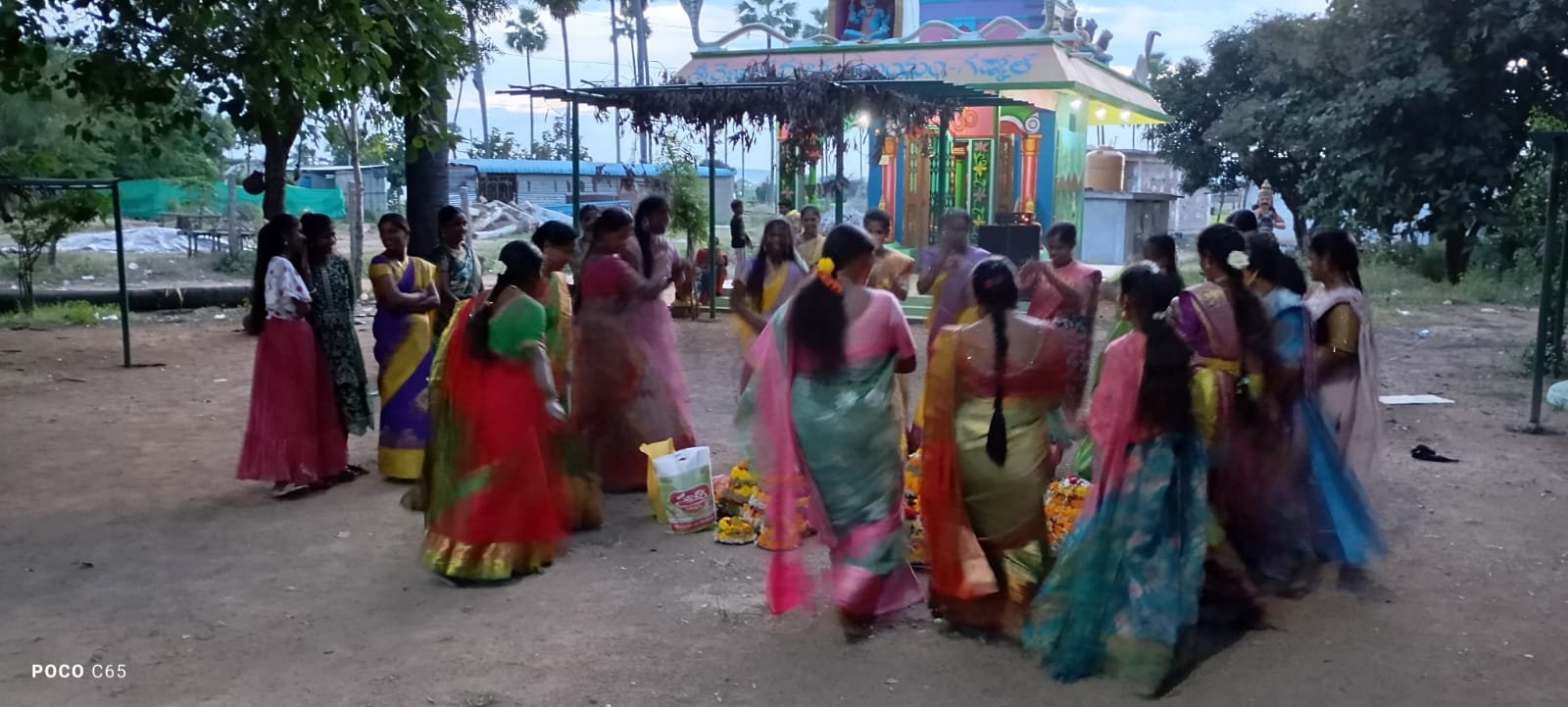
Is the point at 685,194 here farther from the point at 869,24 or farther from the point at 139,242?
the point at 139,242

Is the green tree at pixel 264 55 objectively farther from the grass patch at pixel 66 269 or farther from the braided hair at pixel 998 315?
the grass patch at pixel 66 269

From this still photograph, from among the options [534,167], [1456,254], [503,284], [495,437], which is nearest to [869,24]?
[1456,254]

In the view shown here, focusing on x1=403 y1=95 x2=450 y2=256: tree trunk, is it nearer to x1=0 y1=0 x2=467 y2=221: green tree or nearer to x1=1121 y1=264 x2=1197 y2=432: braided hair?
x1=0 y1=0 x2=467 y2=221: green tree

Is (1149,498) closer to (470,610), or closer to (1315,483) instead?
(1315,483)

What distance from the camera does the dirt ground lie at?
12.5 feet

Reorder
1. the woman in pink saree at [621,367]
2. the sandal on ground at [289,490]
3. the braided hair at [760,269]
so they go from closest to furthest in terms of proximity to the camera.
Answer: the woman in pink saree at [621,367], the sandal on ground at [289,490], the braided hair at [760,269]

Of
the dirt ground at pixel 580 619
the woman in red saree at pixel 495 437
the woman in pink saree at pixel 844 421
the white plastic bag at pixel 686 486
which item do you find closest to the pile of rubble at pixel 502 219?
the dirt ground at pixel 580 619

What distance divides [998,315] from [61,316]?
1446 cm

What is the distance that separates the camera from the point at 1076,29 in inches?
855

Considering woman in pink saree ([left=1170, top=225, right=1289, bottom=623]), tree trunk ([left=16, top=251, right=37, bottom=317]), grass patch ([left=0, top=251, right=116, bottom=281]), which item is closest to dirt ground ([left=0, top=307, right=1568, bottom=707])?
woman in pink saree ([left=1170, top=225, right=1289, bottom=623])

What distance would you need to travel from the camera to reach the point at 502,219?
35.4 meters

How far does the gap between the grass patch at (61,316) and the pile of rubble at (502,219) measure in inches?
701

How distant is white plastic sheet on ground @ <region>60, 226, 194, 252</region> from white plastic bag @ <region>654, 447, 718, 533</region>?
25181mm

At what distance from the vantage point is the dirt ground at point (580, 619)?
3824 mm
